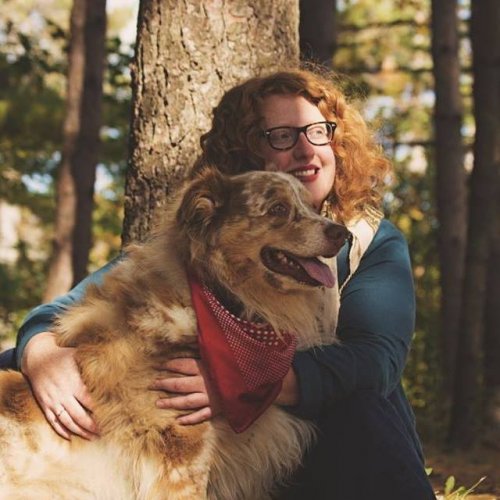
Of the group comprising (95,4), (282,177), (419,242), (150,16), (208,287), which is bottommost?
(419,242)

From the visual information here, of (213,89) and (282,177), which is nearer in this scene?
(282,177)

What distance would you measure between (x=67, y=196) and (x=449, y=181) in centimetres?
427

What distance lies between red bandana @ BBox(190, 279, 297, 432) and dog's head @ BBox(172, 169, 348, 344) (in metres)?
0.17

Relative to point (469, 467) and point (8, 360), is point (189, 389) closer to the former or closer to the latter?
point (8, 360)

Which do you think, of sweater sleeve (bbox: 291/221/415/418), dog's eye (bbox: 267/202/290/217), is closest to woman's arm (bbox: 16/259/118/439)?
sweater sleeve (bbox: 291/221/415/418)

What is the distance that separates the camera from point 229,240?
3350mm

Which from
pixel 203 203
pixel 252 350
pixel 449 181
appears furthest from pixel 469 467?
pixel 203 203

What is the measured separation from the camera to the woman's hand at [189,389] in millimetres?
3188

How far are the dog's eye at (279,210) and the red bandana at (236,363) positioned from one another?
0.42 m

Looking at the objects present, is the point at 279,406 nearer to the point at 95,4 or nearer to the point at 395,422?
the point at 395,422

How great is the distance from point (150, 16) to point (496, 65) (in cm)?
414

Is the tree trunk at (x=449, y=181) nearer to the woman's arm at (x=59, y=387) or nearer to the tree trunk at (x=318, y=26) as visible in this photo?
the tree trunk at (x=318, y=26)

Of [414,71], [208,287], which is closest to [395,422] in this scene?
[208,287]

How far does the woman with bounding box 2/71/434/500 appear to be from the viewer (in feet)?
10.6
